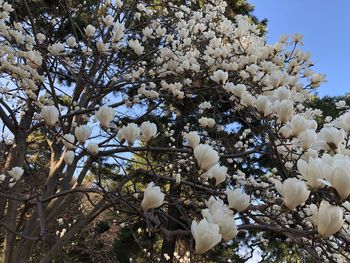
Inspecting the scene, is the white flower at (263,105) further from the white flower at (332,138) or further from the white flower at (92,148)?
the white flower at (92,148)

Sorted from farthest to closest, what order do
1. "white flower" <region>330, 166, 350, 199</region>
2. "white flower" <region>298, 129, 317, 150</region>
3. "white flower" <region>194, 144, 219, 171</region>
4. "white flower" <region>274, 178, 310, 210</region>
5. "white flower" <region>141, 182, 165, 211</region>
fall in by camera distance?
1. "white flower" <region>298, 129, 317, 150</region>
2. "white flower" <region>194, 144, 219, 171</region>
3. "white flower" <region>141, 182, 165, 211</region>
4. "white flower" <region>274, 178, 310, 210</region>
5. "white flower" <region>330, 166, 350, 199</region>

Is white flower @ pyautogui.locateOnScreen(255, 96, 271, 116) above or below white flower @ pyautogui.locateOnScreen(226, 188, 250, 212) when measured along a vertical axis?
above

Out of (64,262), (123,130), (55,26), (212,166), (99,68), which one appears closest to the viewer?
Answer: (212,166)

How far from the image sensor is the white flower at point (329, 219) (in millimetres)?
900

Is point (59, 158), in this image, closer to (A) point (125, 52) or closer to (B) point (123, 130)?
(A) point (125, 52)

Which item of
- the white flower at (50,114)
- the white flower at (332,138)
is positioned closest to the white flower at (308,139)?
the white flower at (332,138)

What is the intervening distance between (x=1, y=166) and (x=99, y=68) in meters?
2.05

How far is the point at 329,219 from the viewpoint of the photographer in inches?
35.5

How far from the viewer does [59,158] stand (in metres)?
4.29

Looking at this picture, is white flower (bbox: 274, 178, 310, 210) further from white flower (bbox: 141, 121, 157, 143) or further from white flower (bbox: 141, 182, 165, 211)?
white flower (bbox: 141, 121, 157, 143)

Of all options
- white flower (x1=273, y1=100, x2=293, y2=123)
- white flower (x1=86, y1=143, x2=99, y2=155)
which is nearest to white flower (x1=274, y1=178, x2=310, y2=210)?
white flower (x1=273, y1=100, x2=293, y2=123)

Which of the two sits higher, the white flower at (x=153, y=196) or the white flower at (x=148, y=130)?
the white flower at (x=148, y=130)

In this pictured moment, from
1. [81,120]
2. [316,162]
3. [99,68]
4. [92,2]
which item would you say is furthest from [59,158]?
[316,162]

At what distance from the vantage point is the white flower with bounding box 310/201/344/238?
900 millimetres
